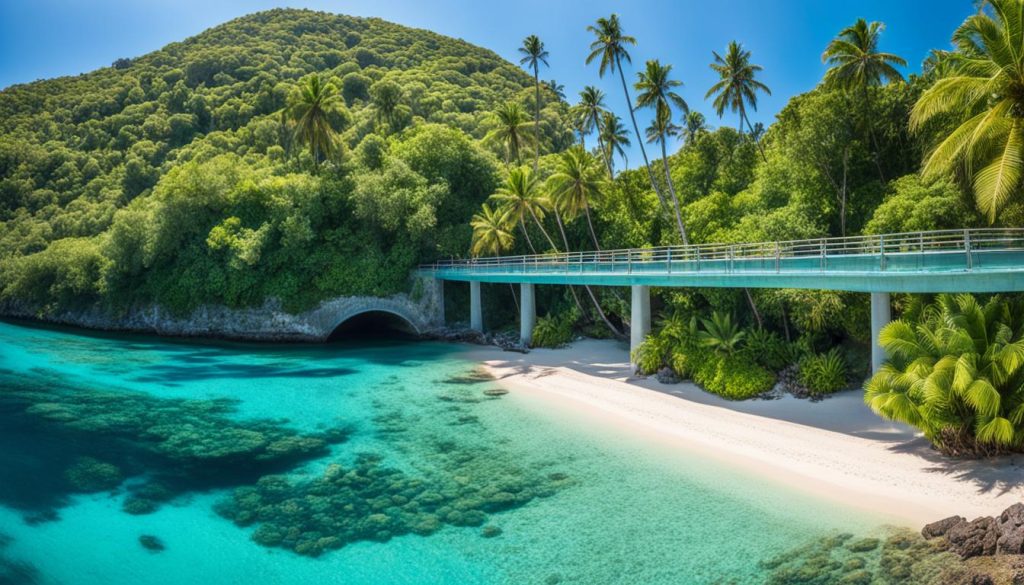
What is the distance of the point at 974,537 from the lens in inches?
393

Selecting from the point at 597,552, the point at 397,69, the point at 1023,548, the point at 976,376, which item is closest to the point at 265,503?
the point at 597,552

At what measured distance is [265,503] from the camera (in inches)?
527

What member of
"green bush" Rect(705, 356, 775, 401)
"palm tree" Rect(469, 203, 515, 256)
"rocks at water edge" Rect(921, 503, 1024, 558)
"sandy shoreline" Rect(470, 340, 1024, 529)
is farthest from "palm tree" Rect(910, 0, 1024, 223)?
"palm tree" Rect(469, 203, 515, 256)

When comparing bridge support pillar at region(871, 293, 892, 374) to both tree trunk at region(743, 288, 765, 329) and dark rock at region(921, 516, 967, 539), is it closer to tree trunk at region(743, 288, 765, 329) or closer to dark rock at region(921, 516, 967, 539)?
tree trunk at region(743, 288, 765, 329)

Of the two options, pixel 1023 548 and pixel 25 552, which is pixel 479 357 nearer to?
pixel 25 552

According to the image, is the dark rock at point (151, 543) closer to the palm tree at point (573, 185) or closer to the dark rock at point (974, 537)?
the dark rock at point (974, 537)

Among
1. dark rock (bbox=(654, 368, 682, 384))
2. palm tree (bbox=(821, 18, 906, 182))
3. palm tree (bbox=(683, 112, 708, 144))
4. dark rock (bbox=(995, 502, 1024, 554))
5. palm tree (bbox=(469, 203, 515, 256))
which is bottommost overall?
dark rock (bbox=(995, 502, 1024, 554))

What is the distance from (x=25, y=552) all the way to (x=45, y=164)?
7953 cm

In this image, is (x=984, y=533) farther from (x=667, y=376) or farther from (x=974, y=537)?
(x=667, y=376)

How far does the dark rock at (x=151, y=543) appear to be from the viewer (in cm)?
1145

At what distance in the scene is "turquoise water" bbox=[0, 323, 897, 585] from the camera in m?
10.7

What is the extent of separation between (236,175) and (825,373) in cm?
4359

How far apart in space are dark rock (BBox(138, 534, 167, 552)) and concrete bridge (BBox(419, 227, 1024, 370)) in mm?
18524

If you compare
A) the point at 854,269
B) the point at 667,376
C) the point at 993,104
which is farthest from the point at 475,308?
the point at 993,104
